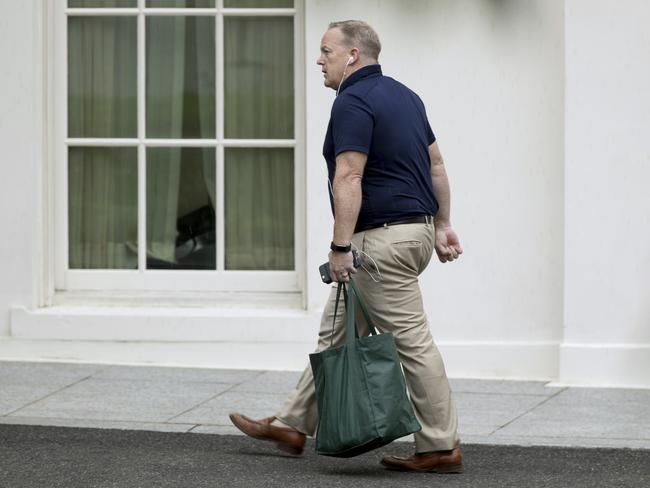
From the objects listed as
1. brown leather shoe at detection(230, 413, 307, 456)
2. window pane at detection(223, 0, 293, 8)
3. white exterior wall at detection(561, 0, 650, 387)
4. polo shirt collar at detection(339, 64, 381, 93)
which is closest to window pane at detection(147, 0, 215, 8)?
window pane at detection(223, 0, 293, 8)

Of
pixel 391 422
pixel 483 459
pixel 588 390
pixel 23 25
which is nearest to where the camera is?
pixel 391 422

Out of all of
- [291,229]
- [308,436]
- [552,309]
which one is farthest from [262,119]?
[308,436]

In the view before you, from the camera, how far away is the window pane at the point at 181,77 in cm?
955

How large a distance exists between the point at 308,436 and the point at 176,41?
11.6 feet

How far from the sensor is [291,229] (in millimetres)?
9555

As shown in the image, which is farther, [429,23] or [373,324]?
[429,23]

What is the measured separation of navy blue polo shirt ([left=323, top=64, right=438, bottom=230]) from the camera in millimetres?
6258

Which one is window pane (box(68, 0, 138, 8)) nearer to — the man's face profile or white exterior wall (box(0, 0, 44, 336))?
white exterior wall (box(0, 0, 44, 336))

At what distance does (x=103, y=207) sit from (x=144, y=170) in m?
0.38

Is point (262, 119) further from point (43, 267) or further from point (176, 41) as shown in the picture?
point (43, 267)

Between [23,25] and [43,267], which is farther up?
[23,25]

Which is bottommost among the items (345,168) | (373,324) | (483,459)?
(483,459)

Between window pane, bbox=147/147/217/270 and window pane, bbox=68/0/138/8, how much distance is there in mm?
947

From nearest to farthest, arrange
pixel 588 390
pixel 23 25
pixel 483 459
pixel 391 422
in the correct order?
pixel 391 422 → pixel 483 459 → pixel 588 390 → pixel 23 25
